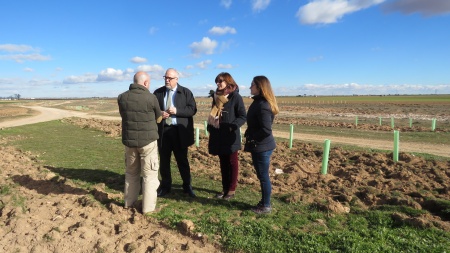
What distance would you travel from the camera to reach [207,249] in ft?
12.3

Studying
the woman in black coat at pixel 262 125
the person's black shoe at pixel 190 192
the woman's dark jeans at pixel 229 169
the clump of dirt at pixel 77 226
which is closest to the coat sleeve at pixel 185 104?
the woman's dark jeans at pixel 229 169

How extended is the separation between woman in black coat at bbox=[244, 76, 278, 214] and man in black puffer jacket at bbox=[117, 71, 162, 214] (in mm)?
1425

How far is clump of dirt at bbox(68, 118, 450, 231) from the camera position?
17.6 ft

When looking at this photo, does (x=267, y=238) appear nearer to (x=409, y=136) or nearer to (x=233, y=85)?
(x=233, y=85)

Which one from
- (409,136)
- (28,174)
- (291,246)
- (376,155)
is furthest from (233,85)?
(409,136)

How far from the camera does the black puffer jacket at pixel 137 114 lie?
4.46 meters

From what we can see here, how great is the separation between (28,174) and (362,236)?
23.5 ft

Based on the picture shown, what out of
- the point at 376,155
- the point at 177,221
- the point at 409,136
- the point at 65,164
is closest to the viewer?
the point at 177,221

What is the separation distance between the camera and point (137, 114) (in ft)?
14.8

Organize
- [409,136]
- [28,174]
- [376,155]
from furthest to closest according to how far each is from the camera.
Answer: [409,136], [376,155], [28,174]

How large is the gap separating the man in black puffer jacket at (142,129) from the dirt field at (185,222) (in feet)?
1.71

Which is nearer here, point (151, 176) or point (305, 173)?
point (151, 176)

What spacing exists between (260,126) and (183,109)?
1540 mm

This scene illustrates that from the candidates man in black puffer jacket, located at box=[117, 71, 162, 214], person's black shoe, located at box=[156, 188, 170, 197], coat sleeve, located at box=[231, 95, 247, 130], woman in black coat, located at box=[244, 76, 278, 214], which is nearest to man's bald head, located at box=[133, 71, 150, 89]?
man in black puffer jacket, located at box=[117, 71, 162, 214]
